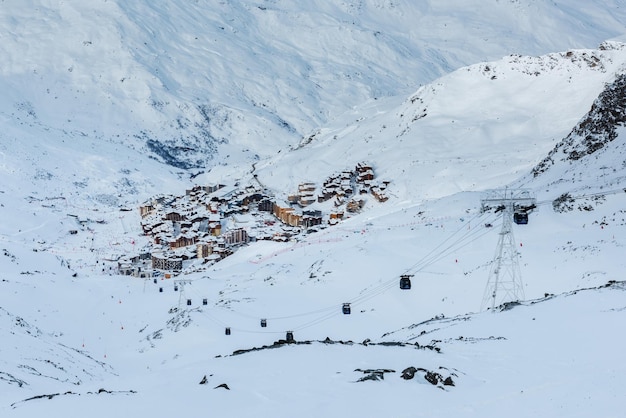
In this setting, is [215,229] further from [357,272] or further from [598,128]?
[598,128]

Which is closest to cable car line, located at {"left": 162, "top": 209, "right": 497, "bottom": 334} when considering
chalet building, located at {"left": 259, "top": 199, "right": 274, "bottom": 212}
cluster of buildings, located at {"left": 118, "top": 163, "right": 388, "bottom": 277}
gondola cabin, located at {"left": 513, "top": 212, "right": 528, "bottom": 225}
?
gondola cabin, located at {"left": 513, "top": 212, "right": 528, "bottom": 225}

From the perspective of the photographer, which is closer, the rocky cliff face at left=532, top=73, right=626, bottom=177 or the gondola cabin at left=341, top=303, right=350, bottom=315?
the gondola cabin at left=341, top=303, right=350, bottom=315

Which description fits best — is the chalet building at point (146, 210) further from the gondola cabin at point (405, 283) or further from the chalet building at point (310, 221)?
the gondola cabin at point (405, 283)

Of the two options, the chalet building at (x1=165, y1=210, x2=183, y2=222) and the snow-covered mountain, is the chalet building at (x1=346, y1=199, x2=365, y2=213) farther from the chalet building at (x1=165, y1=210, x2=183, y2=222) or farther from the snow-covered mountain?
the chalet building at (x1=165, y1=210, x2=183, y2=222)

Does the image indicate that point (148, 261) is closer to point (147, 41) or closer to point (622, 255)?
point (622, 255)

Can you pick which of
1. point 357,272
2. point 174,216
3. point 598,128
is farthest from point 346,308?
point 174,216

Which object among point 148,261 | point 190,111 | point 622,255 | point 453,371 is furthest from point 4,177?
point 453,371

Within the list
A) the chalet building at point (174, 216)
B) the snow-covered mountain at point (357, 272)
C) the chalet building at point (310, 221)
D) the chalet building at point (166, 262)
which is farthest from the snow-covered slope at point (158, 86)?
the chalet building at point (166, 262)
